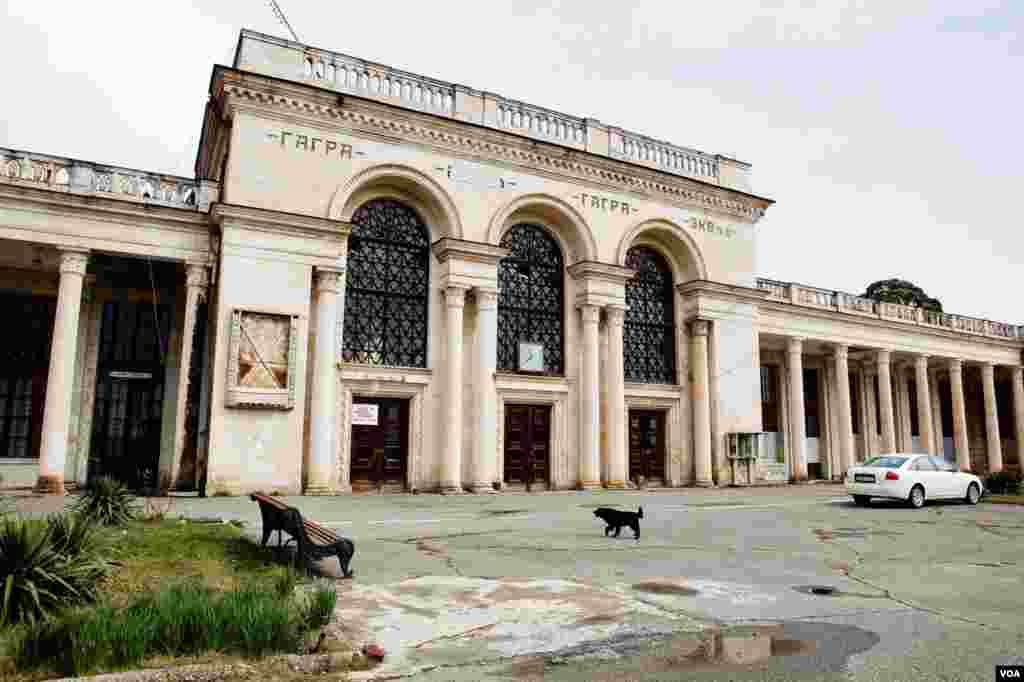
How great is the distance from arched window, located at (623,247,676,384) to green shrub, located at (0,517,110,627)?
1869 cm

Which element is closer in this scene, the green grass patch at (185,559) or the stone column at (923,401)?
the green grass patch at (185,559)

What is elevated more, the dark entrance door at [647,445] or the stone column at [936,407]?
the stone column at [936,407]

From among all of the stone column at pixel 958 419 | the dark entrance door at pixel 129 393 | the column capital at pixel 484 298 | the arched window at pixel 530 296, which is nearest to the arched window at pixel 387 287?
the column capital at pixel 484 298

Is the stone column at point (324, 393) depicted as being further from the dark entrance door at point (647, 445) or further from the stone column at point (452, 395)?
the dark entrance door at point (647, 445)

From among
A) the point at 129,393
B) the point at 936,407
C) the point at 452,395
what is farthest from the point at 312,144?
the point at 936,407

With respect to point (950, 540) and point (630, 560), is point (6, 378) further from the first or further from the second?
point (950, 540)

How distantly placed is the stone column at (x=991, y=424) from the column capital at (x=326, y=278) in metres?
31.9

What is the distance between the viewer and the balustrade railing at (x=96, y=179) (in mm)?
16328

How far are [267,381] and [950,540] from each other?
13744 millimetres

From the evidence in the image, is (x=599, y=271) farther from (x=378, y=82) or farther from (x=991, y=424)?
(x=991, y=424)

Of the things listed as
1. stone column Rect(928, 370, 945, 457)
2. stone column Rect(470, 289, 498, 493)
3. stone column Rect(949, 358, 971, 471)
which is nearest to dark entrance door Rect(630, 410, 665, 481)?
stone column Rect(470, 289, 498, 493)

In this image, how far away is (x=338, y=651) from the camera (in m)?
4.66

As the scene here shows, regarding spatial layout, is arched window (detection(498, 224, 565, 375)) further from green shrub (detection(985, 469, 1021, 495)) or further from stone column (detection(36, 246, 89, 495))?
green shrub (detection(985, 469, 1021, 495))

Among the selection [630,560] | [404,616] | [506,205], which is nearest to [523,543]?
[630,560]
